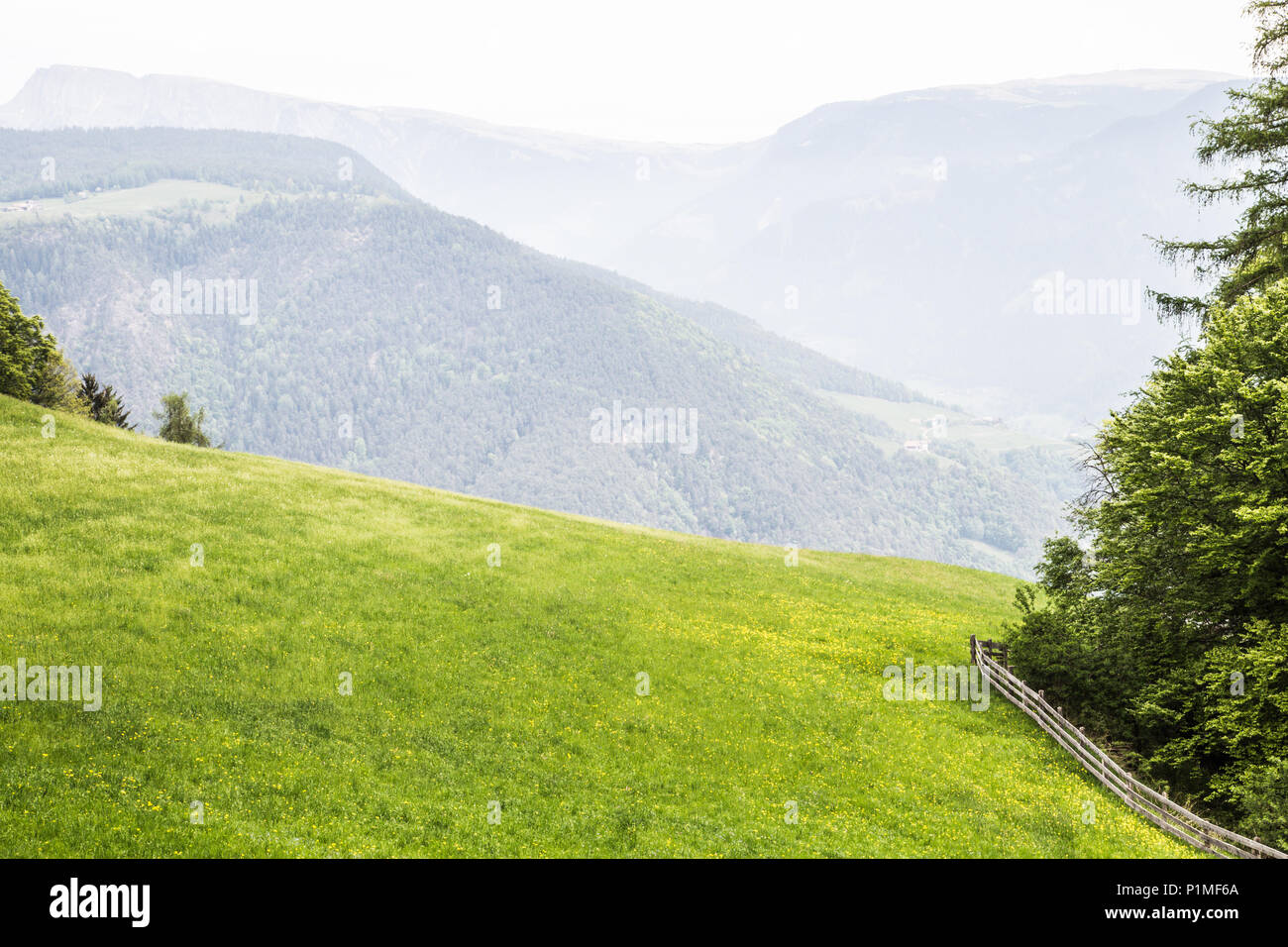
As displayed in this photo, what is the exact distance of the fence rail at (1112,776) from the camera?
20094 mm

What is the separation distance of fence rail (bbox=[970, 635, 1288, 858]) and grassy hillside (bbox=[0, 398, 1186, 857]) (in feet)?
2.09

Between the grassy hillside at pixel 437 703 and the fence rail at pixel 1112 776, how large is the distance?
637 millimetres

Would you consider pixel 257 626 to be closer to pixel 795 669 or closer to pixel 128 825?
pixel 128 825

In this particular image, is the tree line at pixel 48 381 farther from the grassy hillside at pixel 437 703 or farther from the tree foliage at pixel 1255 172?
the tree foliage at pixel 1255 172

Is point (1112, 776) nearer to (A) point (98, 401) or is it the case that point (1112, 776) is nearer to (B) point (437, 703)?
(B) point (437, 703)

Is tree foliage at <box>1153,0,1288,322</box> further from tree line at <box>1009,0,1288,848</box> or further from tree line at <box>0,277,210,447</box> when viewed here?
tree line at <box>0,277,210,447</box>

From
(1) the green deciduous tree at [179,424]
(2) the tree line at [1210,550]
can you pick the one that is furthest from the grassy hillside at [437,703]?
(1) the green deciduous tree at [179,424]

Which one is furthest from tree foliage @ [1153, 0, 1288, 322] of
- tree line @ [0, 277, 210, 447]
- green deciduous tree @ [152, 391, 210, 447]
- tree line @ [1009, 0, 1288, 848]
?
green deciduous tree @ [152, 391, 210, 447]

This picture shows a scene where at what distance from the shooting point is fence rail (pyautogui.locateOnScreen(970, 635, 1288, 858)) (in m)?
20.1

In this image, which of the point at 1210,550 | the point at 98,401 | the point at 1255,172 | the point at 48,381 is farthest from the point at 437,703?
the point at 98,401

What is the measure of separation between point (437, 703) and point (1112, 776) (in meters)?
21.6

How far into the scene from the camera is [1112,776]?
83.6 ft
